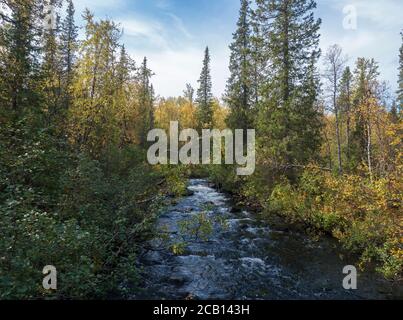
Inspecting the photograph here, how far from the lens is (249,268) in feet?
36.6

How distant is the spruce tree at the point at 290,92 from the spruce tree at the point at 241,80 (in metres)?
6.99

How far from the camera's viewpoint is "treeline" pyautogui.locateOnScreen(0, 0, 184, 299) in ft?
20.2

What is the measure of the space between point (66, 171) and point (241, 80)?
22355mm

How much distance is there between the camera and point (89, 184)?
10391mm

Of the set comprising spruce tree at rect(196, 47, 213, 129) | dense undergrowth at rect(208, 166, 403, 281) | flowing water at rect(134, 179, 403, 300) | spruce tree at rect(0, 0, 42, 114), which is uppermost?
spruce tree at rect(196, 47, 213, 129)

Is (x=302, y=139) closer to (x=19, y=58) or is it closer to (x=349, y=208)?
(x=349, y=208)

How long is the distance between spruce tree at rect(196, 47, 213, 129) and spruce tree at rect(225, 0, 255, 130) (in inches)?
474

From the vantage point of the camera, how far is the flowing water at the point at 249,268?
9.26 m

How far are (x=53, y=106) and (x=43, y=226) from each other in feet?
32.9

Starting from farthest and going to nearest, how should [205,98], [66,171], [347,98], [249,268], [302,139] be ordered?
1. [205,98]
2. [347,98]
3. [302,139]
4. [249,268]
5. [66,171]

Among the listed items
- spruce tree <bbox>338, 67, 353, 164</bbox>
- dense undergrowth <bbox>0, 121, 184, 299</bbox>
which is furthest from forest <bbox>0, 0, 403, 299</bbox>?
spruce tree <bbox>338, 67, 353, 164</bbox>

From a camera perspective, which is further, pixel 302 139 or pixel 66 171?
pixel 302 139

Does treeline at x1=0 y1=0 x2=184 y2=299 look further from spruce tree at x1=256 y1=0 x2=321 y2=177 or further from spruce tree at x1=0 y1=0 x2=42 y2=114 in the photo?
spruce tree at x1=256 y1=0 x2=321 y2=177

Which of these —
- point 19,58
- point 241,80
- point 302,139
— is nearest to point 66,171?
point 19,58
